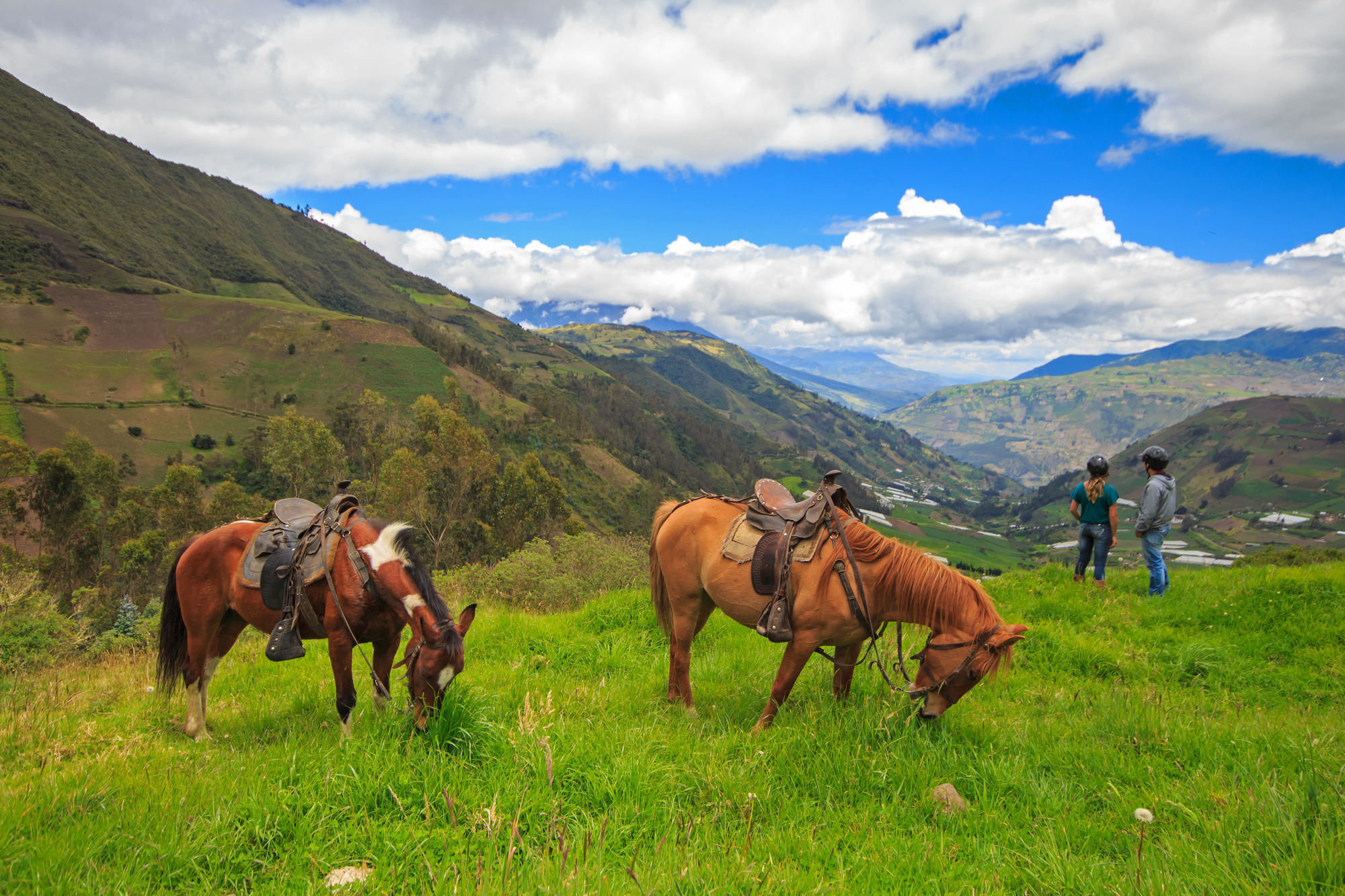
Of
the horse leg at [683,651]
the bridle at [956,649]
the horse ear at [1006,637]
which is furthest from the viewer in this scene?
the horse leg at [683,651]

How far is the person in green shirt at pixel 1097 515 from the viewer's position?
920cm

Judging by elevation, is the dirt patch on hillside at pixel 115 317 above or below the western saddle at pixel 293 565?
above

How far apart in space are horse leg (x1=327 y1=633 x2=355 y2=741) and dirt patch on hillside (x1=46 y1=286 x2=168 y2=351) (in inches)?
5756

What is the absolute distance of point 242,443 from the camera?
91.9 m

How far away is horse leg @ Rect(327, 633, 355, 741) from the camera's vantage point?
195 inches

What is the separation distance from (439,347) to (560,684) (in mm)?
136987

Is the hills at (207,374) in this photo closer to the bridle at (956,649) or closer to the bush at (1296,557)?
the bush at (1296,557)

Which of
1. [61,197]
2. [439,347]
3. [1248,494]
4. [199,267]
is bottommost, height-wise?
[1248,494]

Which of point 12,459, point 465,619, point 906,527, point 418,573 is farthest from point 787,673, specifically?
point 906,527

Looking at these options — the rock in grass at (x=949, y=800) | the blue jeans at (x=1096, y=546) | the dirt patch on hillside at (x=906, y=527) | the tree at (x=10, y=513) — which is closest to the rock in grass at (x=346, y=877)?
the rock in grass at (x=949, y=800)

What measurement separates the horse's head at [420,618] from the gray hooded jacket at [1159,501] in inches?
385

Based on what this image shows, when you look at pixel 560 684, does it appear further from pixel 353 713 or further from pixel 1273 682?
pixel 1273 682

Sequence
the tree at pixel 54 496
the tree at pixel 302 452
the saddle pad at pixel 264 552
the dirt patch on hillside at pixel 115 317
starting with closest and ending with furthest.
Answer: the saddle pad at pixel 264 552 < the tree at pixel 54 496 < the tree at pixel 302 452 < the dirt patch on hillside at pixel 115 317

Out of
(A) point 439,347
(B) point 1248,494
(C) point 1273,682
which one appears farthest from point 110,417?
(B) point 1248,494
